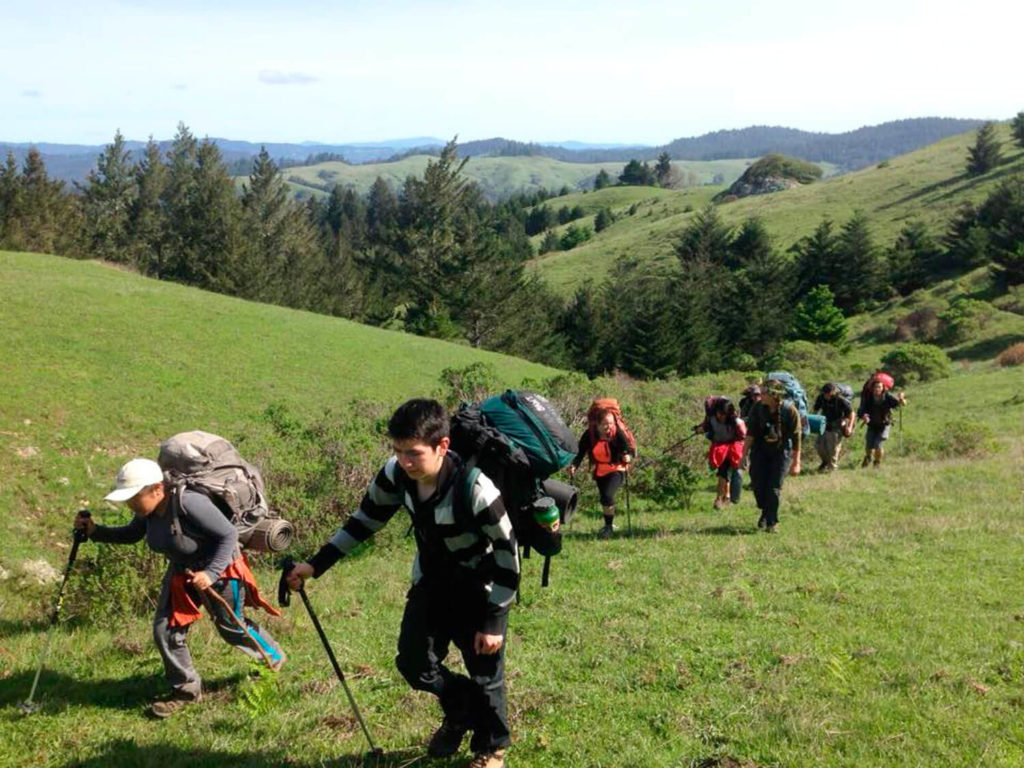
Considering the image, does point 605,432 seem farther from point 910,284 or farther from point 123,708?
point 910,284

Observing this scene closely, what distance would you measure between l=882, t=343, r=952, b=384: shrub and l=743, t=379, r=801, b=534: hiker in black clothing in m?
30.6

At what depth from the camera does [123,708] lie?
5566 millimetres

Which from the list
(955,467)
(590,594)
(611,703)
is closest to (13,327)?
(590,594)

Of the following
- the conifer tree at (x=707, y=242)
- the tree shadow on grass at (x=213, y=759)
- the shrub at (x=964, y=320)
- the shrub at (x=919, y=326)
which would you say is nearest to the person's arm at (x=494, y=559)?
the tree shadow on grass at (x=213, y=759)

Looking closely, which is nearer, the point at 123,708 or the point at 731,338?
the point at 123,708

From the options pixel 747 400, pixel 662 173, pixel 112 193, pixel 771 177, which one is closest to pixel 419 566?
pixel 747 400

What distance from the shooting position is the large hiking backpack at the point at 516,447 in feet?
13.3

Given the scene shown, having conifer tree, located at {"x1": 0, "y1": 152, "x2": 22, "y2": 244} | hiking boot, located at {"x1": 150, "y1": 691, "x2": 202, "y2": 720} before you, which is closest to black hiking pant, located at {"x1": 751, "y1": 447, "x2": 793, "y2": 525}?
hiking boot, located at {"x1": 150, "y1": 691, "x2": 202, "y2": 720}

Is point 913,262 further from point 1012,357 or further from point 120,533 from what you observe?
point 120,533

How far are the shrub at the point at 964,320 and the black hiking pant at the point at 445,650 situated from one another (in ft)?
161

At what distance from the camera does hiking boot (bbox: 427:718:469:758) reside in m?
4.61

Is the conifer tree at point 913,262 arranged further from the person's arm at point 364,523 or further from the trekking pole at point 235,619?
the person's arm at point 364,523

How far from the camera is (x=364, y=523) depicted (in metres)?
4.60

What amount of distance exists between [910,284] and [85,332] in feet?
189
